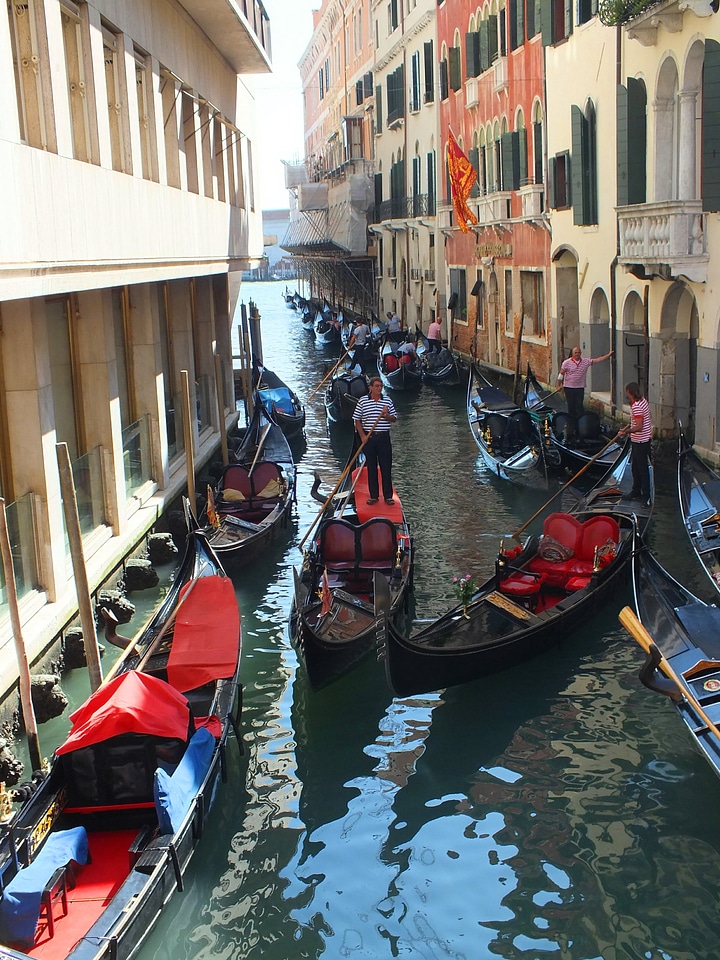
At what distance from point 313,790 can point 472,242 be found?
15.7 m

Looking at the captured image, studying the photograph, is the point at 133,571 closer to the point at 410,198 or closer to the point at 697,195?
the point at 697,195

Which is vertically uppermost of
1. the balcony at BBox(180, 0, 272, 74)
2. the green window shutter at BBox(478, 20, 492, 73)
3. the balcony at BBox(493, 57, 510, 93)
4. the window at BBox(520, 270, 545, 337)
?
the green window shutter at BBox(478, 20, 492, 73)

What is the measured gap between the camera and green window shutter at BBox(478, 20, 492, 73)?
17406mm

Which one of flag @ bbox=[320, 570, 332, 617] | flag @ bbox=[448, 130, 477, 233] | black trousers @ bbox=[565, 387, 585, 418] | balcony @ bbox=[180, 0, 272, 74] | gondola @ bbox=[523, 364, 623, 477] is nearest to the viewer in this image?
flag @ bbox=[320, 570, 332, 617]

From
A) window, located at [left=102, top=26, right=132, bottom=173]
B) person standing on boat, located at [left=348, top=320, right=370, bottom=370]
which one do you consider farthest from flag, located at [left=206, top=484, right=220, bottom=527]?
person standing on boat, located at [left=348, top=320, right=370, bottom=370]

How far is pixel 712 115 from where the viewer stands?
9.18m

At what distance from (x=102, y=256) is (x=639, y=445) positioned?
438cm

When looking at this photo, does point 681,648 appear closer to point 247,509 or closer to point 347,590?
point 347,590

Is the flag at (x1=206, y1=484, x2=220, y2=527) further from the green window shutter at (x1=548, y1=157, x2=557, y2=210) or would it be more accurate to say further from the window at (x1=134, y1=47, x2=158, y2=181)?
the green window shutter at (x1=548, y1=157, x2=557, y2=210)

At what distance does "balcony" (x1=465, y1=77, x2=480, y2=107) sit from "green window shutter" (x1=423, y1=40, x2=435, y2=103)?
143 inches

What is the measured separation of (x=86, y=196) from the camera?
21.6 ft

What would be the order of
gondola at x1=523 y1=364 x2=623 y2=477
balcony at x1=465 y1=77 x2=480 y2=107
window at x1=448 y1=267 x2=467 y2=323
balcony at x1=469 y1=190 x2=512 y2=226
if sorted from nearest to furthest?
gondola at x1=523 y1=364 x2=623 y2=477, balcony at x1=469 y1=190 x2=512 y2=226, balcony at x1=465 y1=77 x2=480 y2=107, window at x1=448 y1=267 x2=467 y2=323

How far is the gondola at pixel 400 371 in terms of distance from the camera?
61.4 ft

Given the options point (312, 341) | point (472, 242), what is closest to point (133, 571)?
point (472, 242)
